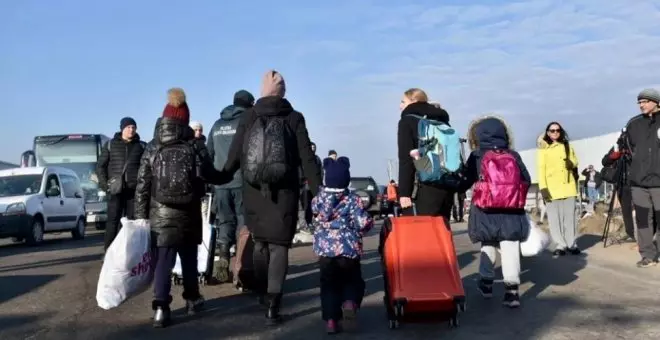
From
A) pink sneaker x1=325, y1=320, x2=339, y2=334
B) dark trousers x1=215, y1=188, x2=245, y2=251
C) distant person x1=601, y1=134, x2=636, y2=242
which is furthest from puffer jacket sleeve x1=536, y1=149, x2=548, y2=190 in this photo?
pink sneaker x1=325, y1=320, x2=339, y2=334

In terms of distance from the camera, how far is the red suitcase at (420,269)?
20.6 ft

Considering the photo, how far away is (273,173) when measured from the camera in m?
6.56

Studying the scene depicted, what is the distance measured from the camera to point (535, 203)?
2722 centimetres

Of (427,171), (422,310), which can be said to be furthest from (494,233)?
(422,310)

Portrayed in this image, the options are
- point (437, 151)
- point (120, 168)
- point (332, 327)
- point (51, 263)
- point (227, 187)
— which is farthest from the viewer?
point (51, 263)

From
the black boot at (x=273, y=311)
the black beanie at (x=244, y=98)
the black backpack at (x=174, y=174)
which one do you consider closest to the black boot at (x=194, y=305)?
the black boot at (x=273, y=311)

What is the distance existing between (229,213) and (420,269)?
338 centimetres

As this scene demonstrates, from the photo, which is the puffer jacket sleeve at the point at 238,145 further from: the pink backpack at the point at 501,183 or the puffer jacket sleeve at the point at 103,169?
the puffer jacket sleeve at the point at 103,169

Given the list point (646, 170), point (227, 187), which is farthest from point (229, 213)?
point (646, 170)

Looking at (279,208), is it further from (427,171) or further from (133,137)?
(133,137)

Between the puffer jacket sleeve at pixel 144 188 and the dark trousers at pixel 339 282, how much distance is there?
1.54 metres

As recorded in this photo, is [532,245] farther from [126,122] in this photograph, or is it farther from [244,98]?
[126,122]

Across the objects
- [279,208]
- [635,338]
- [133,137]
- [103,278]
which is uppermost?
[133,137]

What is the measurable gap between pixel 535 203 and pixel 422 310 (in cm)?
2175
